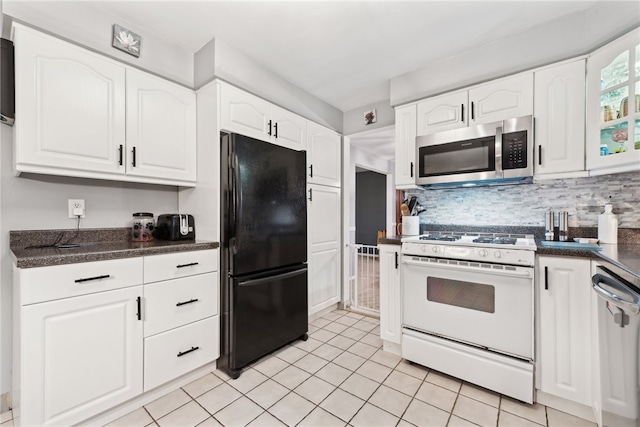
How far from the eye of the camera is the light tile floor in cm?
146

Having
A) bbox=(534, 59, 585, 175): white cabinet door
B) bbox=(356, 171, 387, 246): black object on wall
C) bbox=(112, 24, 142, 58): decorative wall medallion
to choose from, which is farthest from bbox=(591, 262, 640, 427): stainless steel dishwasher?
bbox=(356, 171, 387, 246): black object on wall

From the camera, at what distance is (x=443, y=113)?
2.22 meters

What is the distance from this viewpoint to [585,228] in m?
1.89

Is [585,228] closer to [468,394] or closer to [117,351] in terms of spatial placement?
[468,394]

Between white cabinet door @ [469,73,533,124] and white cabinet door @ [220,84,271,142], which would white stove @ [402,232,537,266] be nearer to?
white cabinet door @ [469,73,533,124]

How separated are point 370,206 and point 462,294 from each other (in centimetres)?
594

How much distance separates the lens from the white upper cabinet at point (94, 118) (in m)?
1.42

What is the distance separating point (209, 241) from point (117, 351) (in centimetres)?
81

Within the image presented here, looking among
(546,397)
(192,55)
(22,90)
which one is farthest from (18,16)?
(546,397)

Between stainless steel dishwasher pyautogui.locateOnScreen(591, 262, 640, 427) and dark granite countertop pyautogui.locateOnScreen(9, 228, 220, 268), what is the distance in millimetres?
2046

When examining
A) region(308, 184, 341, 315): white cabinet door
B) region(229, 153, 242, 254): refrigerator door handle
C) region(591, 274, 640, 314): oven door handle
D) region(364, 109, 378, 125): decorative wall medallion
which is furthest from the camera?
region(364, 109, 378, 125): decorative wall medallion

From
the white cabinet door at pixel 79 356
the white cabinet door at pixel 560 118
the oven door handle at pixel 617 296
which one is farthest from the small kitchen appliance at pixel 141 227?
the white cabinet door at pixel 560 118

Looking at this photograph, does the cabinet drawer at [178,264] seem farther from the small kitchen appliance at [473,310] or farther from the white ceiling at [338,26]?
the white ceiling at [338,26]

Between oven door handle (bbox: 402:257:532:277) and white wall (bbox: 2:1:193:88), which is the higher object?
white wall (bbox: 2:1:193:88)
